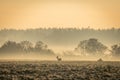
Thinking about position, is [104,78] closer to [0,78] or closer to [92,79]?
[92,79]

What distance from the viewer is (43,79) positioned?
294ft

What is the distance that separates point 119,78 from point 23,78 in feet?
46.6

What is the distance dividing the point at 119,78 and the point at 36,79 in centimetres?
1236

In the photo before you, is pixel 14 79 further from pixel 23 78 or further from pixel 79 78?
pixel 79 78

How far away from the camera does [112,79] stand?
88.6 metres

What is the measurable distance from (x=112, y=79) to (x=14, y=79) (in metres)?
14.1

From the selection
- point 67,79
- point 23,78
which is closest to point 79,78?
point 67,79

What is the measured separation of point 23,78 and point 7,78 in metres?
2.45

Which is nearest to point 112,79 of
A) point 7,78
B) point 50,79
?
point 50,79

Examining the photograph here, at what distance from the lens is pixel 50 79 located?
89125mm

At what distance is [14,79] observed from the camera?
3445 inches

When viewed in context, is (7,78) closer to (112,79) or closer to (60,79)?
(60,79)

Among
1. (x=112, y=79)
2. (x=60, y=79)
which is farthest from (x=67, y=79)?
(x=112, y=79)

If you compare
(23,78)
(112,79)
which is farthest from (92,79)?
(23,78)
